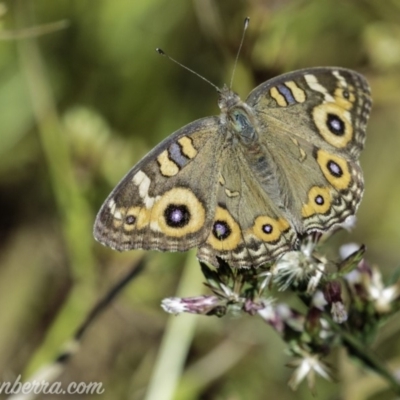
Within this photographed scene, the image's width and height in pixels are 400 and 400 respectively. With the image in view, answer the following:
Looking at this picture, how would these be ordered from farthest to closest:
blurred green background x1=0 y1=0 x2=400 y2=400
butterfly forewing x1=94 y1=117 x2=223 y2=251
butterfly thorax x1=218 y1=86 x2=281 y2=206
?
blurred green background x1=0 y1=0 x2=400 y2=400 → butterfly thorax x1=218 y1=86 x2=281 y2=206 → butterfly forewing x1=94 y1=117 x2=223 y2=251

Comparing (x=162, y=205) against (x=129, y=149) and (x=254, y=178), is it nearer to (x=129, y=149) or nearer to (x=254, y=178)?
(x=254, y=178)

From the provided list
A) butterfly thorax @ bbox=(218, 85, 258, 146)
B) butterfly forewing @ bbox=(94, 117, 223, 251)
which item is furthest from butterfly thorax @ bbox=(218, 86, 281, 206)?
butterfly forewing @ bbox=(94, 117, 223, 251)

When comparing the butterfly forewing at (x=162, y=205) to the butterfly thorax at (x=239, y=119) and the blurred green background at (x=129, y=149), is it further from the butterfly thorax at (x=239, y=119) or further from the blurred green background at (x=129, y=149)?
the blurred green background at (x=129, y=149)

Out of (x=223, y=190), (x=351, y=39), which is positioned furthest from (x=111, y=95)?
(x=223, y=190)

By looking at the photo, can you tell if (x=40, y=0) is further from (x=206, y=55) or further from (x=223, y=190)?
(x=223, y=190)

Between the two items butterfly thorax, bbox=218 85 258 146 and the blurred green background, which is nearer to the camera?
butterfly thorax, bbox=218 85 258 146

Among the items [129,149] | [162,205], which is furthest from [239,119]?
[129,149]

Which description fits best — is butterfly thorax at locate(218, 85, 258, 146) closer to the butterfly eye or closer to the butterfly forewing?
the butterfly eye
